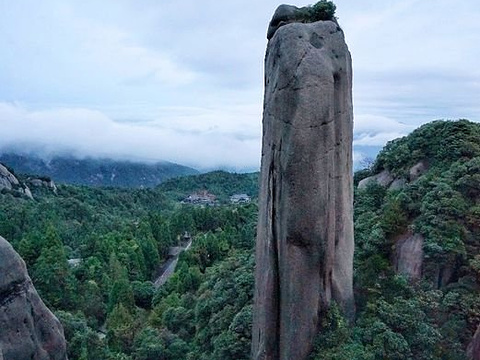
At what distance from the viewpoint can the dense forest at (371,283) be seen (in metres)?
15.4

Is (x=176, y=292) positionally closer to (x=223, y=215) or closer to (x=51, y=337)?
(x=51, y=337)

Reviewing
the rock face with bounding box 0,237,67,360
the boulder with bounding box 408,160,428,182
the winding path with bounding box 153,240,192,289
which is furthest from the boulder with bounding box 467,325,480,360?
the winding path with bounding box 153,240,192,289

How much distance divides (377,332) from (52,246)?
32317 mm

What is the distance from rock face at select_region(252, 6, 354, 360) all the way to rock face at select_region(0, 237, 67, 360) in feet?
28.8

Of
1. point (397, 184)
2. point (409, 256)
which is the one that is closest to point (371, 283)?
point (409, 256)

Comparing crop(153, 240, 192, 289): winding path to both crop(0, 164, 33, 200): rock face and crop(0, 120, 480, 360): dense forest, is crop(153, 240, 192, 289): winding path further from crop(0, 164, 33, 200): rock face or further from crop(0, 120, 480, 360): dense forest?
crop(0, 164, 33, 200): rock face

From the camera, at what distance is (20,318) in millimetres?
17719

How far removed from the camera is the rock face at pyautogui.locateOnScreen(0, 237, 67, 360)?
17281 mm

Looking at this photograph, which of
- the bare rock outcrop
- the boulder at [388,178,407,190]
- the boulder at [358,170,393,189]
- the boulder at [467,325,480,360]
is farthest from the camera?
the boulder at [358,170,393,189]

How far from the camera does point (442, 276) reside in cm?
1850

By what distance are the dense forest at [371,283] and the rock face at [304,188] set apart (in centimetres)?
114

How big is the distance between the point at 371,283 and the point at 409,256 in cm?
328

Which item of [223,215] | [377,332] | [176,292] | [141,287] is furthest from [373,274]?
[223,215]

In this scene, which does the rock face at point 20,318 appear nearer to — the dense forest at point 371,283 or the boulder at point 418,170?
the dense forest at point 371,283
